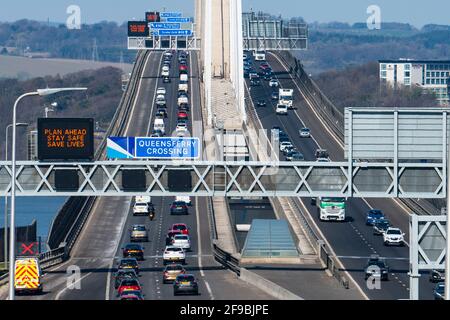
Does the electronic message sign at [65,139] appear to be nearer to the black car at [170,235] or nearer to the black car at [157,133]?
the black car at [170,235]

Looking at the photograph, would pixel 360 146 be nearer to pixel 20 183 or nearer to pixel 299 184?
pixel 299 184

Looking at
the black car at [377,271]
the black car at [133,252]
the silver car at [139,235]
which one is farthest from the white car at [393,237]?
the black car at [377,271]

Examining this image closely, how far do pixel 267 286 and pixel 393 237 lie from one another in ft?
80.0

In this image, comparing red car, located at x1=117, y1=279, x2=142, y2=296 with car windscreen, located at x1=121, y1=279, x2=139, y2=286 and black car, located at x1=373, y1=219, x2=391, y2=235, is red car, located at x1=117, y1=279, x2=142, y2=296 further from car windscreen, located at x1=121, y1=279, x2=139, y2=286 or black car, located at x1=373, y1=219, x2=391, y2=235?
black car, located at x1=373, y1=219, x2=391, y2=235

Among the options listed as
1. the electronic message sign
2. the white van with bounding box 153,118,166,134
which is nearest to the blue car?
the electronic message sign

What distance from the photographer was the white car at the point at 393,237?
86938mm

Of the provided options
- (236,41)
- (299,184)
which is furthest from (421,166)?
(236,41)

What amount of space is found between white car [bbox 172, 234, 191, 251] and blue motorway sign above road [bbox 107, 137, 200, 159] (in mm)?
17045

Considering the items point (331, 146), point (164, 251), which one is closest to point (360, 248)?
point (164, 251)

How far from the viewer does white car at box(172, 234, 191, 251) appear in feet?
282

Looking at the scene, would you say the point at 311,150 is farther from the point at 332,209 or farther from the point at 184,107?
the point at 332,209
